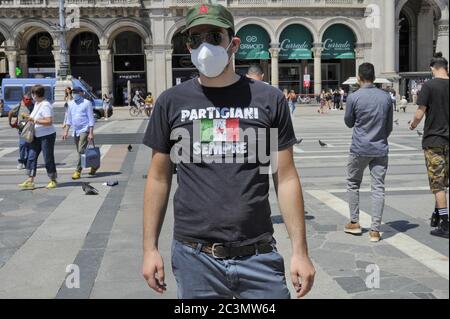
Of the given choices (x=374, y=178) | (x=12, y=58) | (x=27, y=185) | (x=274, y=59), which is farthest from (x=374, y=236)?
(x=12, y=58)

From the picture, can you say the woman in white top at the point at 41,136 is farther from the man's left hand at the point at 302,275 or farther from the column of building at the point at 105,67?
the column of building at the point at 105,67

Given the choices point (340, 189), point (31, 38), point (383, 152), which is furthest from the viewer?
point (31, 38)

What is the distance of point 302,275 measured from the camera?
296 cm

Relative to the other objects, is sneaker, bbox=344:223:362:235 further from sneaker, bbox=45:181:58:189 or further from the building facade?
the building facade

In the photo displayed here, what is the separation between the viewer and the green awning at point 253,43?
2008 inches

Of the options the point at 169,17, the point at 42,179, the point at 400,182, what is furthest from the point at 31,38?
the point at 400,182

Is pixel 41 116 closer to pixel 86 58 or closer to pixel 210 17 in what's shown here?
pixel 210 17

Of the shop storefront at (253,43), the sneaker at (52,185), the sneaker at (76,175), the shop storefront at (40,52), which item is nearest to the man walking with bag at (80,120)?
the sneaker at (76,175)

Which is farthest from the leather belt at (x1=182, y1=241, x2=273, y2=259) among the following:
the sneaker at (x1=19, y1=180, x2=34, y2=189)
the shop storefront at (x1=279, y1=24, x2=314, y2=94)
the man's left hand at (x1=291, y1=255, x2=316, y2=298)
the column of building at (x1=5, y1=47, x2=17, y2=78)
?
the column of building at (x1=5, y1=47, x2=17, y2=78)

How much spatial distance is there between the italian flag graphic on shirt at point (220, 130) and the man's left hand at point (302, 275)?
70 centimetres

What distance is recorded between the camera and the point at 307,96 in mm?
50656
